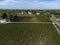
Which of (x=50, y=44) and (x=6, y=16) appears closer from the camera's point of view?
(x=50, y=44)

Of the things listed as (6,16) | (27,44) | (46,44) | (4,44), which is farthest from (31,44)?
(6,16)

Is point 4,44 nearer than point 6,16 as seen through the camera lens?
Yes

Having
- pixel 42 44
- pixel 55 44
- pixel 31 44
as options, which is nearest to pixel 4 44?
pixel 31 44

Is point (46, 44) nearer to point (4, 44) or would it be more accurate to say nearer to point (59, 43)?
point (59, 43)

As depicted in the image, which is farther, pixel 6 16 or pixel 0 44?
pixel 6 16

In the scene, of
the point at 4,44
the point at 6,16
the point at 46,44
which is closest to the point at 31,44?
the point at 46,44

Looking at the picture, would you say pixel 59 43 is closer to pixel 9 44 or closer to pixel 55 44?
pixel 55 44
